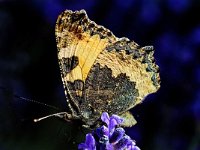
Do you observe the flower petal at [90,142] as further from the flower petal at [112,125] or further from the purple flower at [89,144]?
the flower petal at [112,125]

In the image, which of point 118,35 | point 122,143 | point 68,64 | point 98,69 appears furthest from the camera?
point 118,35

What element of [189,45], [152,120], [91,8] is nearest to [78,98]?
[152,120]

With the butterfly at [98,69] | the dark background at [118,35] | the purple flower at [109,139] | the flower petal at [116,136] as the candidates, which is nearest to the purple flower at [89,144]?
the purple flower at [109,139]

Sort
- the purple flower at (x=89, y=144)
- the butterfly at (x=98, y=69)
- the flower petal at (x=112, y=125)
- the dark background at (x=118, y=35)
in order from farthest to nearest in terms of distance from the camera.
A: the dark background at (x=118, y=35), the butterfly at (x=98, y=69), the flower petal at (x=112, y=125), the purple flower at (x=89, y=144)

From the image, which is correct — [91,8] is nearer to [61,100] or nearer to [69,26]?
[61,100]

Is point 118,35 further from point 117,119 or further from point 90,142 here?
point 90,142

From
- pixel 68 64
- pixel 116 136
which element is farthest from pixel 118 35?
pixel 116 136
